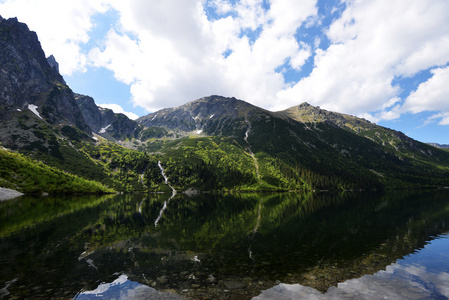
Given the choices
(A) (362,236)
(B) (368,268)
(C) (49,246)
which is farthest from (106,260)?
(A) (362,236)

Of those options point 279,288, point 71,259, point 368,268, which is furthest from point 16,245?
point 368,268

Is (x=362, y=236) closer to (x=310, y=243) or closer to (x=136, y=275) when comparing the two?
(x=310, y=243)

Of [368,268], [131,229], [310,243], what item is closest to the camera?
[368,268]

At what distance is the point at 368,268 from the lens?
73.9 feet

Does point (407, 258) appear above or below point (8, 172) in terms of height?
below

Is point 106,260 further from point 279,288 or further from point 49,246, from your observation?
point 279,288

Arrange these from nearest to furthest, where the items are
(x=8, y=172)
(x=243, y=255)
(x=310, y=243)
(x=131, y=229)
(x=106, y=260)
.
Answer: (x=106, y=260) < (x=243, y=255) < (x=310, y=243) < (x=131, y=229) < (x=8, y=172)

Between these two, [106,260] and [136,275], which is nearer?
[136,275]

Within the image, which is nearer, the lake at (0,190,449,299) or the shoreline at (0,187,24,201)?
the lake at (0,190,449,299)

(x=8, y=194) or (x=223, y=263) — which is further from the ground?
(x=223, y=263)

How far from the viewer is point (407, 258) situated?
26.1 meters

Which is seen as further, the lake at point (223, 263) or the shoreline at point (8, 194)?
the shoreline at point (8, 194)

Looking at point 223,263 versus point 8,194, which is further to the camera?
point 8,194

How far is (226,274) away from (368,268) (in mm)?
15618
